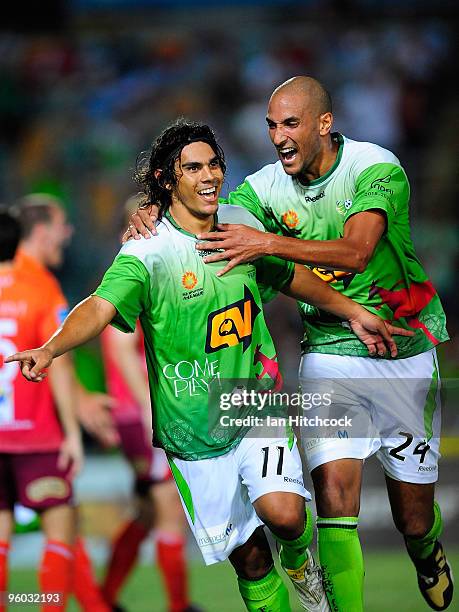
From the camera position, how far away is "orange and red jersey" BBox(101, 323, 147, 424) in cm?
722

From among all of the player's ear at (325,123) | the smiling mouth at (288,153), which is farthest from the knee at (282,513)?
the player's ear at (325,123)

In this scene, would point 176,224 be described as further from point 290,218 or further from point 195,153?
point 290,218

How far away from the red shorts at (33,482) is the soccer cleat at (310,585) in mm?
1609

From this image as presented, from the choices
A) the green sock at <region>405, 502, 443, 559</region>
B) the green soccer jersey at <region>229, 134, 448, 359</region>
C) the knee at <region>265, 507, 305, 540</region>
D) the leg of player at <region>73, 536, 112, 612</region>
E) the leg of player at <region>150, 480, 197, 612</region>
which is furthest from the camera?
the leg of player at <region>150, 480, 197, 612</region>

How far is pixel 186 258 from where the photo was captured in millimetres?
4625

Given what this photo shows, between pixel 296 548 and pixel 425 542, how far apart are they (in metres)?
0.92

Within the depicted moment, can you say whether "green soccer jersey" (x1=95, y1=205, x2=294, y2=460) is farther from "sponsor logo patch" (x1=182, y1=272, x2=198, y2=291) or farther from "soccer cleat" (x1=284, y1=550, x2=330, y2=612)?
"soccer cleat" (x1=284, y1=550, x2=330, y2=612)

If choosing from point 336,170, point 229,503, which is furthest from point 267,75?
point 229,503

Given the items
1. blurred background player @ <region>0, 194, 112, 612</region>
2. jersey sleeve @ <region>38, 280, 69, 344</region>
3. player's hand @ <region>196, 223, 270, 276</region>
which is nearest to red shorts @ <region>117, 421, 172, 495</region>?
blurred background player @ <region>0, 194, 112, 612</region>

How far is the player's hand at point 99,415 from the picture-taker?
723cm

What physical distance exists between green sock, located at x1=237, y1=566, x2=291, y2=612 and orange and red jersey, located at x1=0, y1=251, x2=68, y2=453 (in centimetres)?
176

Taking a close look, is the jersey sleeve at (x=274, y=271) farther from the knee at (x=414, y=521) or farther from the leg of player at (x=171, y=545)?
the leg of player at (x=171, y=545)

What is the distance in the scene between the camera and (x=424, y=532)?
5230 mm

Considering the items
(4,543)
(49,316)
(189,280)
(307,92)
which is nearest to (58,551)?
(4,543)
